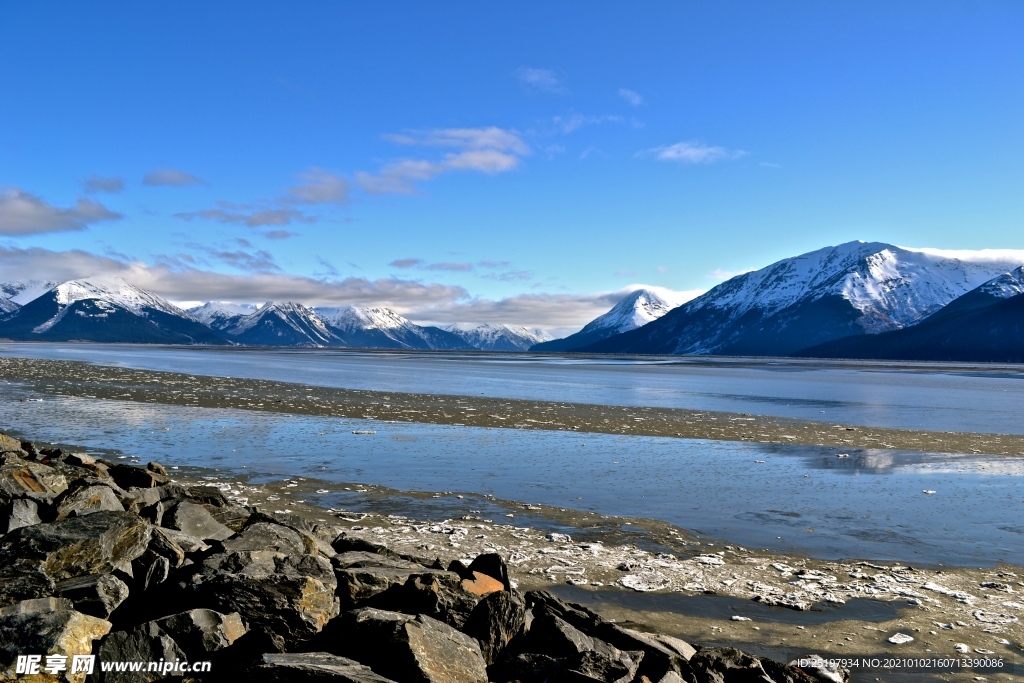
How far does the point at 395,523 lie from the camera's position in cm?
1648

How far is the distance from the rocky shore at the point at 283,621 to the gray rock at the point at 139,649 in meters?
0.01

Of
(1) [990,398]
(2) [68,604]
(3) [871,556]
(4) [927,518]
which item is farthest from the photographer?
(1) [990,398]

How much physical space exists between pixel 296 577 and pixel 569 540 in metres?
7.51

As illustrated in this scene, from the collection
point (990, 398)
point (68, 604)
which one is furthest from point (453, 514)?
point (990, 398)

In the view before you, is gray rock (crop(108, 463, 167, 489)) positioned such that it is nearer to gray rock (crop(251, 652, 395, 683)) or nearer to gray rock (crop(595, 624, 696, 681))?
gray rock (crop(251, 652, 395, 683))

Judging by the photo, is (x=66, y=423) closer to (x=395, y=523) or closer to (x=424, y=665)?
(x=395, y=523)

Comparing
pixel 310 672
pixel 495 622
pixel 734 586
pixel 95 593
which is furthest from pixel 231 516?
pixel 734 586

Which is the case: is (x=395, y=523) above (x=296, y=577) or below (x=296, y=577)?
below

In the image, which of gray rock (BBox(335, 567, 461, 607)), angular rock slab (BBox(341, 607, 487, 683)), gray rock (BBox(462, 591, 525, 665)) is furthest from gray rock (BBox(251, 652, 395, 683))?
gray rock (BBox(335, 567, 461, 607))

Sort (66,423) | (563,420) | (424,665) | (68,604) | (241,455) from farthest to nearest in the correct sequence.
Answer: (563,420)
(66,423)
(241,455)
(68,604)
(424,665)

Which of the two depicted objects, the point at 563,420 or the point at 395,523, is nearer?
the point at 395,523

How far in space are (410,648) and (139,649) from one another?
3090 mm

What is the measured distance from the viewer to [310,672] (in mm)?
7395

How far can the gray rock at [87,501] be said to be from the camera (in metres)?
12.3
